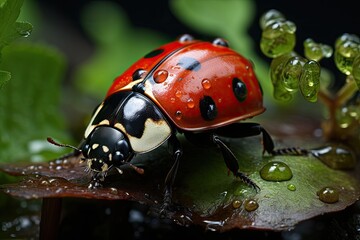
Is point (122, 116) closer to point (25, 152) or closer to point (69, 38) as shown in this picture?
point (25, 152)

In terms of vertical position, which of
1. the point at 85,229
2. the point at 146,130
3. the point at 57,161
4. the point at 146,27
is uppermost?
Answer: the point at 146,130

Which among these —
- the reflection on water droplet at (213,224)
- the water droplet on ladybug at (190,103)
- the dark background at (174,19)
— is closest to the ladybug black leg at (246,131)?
the water droplet on ladybug at (190,103)

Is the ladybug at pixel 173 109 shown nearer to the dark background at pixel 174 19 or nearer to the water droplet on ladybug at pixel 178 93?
the water droplet on ladybug at pixel 178 93

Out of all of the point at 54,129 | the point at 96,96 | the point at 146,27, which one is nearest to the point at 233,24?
the point at 96,96

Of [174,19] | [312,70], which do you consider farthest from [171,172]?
[174,19]

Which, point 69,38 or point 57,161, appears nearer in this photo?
point 57,161

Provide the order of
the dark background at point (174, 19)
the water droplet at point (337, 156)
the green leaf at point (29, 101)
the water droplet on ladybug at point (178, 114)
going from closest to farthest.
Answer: the water droplet on ladybug at point (178, 114), the water droplet at point (337, 156), the green leaf at point (29, 101), the dark background at point (174, 19)

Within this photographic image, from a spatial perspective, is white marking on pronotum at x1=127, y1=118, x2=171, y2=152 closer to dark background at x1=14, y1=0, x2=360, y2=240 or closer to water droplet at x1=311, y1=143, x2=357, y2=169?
water droplet at x1=311, y1=143, x2=357, y2=169
